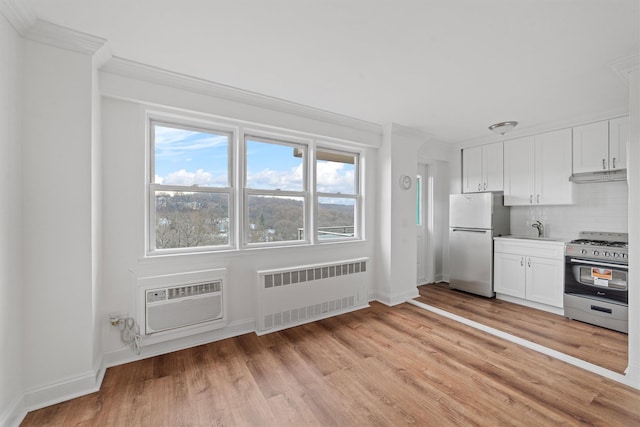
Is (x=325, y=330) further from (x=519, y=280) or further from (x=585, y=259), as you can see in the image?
(x=585, y=259)

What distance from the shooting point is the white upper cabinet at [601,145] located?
126 inches

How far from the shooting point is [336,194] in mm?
3746

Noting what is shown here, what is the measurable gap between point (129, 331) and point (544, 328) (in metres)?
4.29

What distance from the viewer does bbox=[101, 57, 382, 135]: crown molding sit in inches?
87.5

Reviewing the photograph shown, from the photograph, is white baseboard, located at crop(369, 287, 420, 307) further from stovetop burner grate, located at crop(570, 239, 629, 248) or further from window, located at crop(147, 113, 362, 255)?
stovetop burner grate, located at crop(570, 239, 629, 248)

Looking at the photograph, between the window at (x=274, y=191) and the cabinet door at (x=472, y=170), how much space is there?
304 centimetres

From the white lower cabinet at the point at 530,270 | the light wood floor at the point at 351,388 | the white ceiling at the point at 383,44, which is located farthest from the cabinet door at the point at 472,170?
the light wood floor at the point at 351,388

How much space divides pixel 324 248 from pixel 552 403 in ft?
8.05

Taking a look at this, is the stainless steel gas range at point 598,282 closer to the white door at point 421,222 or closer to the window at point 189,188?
the white door at point 421,222

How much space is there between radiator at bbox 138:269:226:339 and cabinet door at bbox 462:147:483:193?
422 centimetres

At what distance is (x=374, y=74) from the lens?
2396 millimetres

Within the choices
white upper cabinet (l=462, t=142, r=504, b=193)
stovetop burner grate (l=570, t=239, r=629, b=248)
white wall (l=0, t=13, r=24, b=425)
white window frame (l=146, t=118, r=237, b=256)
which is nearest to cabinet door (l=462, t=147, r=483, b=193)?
white upper cabinet (l=462, t=142, r=504, b=193)

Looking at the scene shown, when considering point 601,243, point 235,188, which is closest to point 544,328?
point 601,243

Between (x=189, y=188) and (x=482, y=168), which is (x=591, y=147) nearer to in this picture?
(x=482, y=168)
